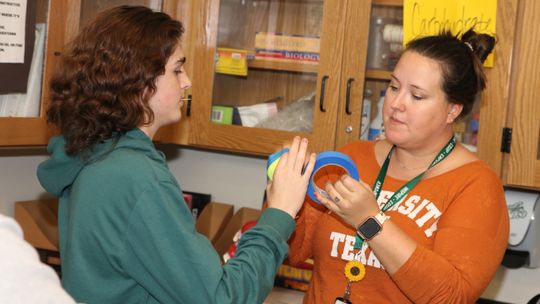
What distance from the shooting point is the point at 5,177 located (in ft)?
7.80

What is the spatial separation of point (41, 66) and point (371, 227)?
958 mm

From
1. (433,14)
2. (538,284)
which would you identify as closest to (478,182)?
(433,14)

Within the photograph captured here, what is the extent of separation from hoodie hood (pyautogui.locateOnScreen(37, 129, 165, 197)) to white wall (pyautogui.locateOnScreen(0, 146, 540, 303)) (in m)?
1.00

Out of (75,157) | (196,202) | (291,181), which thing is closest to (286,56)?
(196,202)

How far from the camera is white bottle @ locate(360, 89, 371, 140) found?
2.28 m

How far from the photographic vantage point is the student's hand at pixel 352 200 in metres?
1.60

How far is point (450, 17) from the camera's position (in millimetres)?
1987

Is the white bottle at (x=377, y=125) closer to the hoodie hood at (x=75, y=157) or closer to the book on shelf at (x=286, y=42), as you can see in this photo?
the book on shelf at (x=286, y=42)

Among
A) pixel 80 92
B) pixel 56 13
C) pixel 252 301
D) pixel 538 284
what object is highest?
pixel 56 13

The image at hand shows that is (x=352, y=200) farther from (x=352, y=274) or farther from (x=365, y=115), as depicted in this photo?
(x=365, y=115)

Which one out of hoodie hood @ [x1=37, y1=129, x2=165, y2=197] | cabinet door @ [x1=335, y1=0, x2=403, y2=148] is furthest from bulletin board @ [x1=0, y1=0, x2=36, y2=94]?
cabinet door @ [x1=335, y1=0, x2=403, y2=148]

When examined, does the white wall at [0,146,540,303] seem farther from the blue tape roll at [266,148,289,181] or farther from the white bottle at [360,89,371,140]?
the blue tape roll at [266,148,289,181]

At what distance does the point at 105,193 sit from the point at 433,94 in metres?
0.80

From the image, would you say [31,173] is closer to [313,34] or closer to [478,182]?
[313,34]
